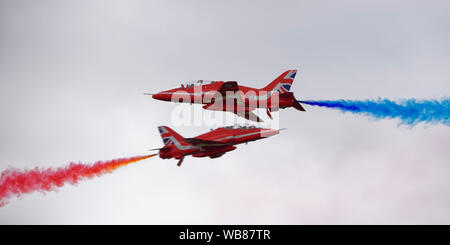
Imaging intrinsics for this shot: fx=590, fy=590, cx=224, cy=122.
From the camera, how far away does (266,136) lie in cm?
5275

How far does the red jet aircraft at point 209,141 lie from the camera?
5200 cm

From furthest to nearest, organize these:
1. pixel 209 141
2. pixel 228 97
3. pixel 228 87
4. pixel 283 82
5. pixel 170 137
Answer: pixel 283 82, pixel 228 97, pixel 228 87, pixel 170 137, pixel 209 141

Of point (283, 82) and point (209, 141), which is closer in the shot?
point (209, 141)

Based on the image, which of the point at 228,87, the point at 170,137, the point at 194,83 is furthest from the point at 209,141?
the point at 194,83

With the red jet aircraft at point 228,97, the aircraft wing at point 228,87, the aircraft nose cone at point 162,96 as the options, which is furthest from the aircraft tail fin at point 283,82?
the aircraft nose cone at point 162,96

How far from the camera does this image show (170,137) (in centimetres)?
5247

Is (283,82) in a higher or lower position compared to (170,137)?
higher

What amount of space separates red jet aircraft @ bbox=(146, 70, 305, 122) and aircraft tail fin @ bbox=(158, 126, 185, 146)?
6.33 m

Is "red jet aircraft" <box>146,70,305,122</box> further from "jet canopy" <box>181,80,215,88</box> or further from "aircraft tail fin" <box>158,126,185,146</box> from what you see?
"aircraft tail fin" <box>158,126,185,146</box>

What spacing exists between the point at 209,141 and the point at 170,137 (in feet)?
11.5

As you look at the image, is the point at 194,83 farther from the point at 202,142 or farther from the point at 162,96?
the point at 202,142

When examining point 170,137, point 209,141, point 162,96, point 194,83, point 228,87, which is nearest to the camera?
point 209,141

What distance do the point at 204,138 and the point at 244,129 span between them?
3706mm
